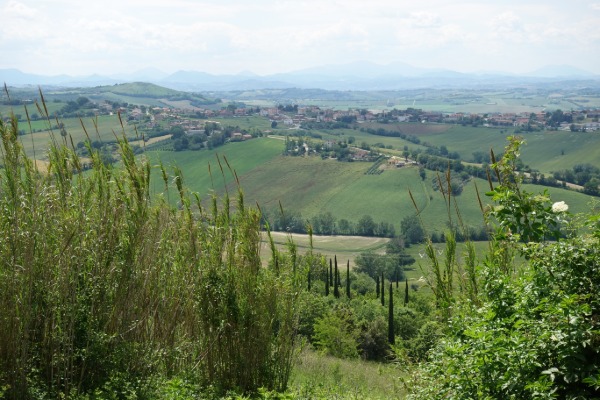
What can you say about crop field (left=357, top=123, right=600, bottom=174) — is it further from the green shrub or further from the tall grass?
the green shrub

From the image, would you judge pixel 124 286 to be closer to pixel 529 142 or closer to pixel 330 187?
pixel 330 187

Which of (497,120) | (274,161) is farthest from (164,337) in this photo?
(497,120)

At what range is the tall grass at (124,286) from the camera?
408 cm

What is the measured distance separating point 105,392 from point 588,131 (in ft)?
415

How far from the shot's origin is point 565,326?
9.91 ft

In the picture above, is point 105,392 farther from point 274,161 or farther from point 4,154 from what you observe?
point 274,161

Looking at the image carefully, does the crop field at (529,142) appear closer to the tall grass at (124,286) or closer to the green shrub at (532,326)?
the tall grass at (124,286)

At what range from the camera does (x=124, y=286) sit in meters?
4.49

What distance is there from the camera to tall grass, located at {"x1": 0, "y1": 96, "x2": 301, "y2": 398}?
4078 mm

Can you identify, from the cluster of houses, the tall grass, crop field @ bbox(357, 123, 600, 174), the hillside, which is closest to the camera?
the tall grass

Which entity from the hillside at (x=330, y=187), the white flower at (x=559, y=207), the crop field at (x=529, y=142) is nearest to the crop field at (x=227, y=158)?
the hillside at (x=330, y=187)

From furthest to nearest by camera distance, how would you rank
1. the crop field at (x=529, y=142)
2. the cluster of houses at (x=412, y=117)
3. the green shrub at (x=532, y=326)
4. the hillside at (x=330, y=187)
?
the cluster of houses at (x=412, y=117) → the crop field at (x=529, y=142) → the hillside at (x=330, y=187) → the green shrub at (x=532, y=326)

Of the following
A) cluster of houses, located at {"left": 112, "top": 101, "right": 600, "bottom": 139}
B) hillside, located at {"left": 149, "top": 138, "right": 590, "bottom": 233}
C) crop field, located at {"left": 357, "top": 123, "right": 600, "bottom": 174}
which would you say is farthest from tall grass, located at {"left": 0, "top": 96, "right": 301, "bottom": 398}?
cluster of houses, located at {"left": 112, "top": 101, "right": 600, "bottom": 139}

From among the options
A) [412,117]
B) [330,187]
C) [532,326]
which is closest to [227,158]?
[330,187]
